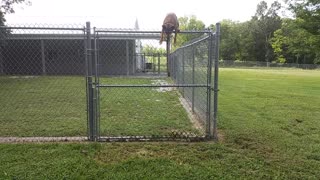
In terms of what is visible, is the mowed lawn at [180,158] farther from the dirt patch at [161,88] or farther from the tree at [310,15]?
the tree at [310,15]

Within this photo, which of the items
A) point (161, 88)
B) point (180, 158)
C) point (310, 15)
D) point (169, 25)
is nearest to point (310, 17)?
point (310, 15)

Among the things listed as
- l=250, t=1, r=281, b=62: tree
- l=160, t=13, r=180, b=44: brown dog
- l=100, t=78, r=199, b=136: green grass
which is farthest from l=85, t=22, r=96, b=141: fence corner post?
l=250, t=1, r=281, b=62: tree

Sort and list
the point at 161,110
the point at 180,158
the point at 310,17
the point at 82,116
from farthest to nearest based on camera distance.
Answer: the point at 310,17 < the point at 161,110 < the point at 82,116 < the point at 180,158

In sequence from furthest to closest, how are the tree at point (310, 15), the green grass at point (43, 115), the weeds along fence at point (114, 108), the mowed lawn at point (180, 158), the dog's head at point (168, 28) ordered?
the tree at point (310, 15) → the green grass at point (43, 115) → the dog's head at point (168, 28) → the weeds along fence at point (114, 108) → the mowed lawn at point (180, 158)

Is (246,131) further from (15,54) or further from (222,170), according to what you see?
(15,54)

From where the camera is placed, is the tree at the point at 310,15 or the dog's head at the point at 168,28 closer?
the dog's head at the point at 168,28

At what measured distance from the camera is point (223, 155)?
14.0 ft

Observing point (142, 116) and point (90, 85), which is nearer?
point (90, 85)

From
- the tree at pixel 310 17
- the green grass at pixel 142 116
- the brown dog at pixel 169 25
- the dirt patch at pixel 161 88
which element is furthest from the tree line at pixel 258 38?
the brown dog at pixel 169 25

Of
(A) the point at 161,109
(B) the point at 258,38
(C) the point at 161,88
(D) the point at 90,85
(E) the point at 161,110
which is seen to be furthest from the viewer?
(B) the point at 258,38

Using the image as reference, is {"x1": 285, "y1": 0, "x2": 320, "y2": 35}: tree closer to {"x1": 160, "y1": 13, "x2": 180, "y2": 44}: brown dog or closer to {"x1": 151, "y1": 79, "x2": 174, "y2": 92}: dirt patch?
{"x1": 151, "y1": 79, "x2": 174, "y2": 92}: dirt patch

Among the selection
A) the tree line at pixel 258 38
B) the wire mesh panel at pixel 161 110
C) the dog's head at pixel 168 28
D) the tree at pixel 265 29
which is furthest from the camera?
the tree at pixel 265 29

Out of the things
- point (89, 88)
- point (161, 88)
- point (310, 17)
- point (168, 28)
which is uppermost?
point (310, 17)

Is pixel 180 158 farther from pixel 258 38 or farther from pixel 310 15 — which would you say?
pixel 258 38
